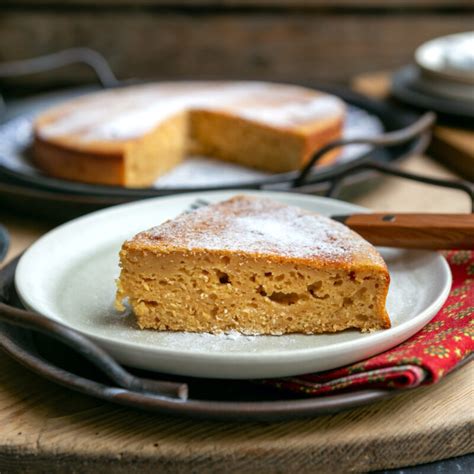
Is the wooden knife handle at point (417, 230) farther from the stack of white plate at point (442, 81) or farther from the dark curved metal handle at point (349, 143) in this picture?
the stack of white plate at point (442, 81)

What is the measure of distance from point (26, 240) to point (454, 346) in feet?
3.61

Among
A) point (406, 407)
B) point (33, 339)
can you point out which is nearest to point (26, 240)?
point (33, 339)

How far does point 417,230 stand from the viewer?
1.41 metres

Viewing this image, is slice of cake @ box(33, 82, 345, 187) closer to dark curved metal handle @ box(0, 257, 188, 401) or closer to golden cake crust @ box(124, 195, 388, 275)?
golden cake crust @ box(124, 195, 388, 275)

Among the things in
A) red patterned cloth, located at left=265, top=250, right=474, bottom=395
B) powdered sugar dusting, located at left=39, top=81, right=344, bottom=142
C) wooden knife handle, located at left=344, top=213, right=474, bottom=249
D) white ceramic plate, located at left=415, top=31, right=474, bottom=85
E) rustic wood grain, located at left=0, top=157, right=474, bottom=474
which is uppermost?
white ceramic plate, located at left=415, top=31, right=474, bottom=85

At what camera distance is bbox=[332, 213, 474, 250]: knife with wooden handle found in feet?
4.54

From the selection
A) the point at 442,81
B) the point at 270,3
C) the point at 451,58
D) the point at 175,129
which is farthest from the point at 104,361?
the point at 270,3

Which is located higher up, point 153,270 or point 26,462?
point 153,270

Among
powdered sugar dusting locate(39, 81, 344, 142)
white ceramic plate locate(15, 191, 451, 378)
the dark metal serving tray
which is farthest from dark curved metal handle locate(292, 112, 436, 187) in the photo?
powdered sugar dusting locate(39, 81, 344, 142)

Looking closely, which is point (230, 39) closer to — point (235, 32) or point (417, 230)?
point (235, 32)

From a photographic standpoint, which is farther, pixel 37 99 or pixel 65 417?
pixel 37 99

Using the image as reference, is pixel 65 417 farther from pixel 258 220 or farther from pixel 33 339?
pixel 258 220

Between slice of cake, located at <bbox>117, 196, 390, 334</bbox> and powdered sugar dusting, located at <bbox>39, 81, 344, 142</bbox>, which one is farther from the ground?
slice of cake, located at <bbox>117, 196, 390, 334</bbox>

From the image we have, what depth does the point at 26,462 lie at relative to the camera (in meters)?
1.08
